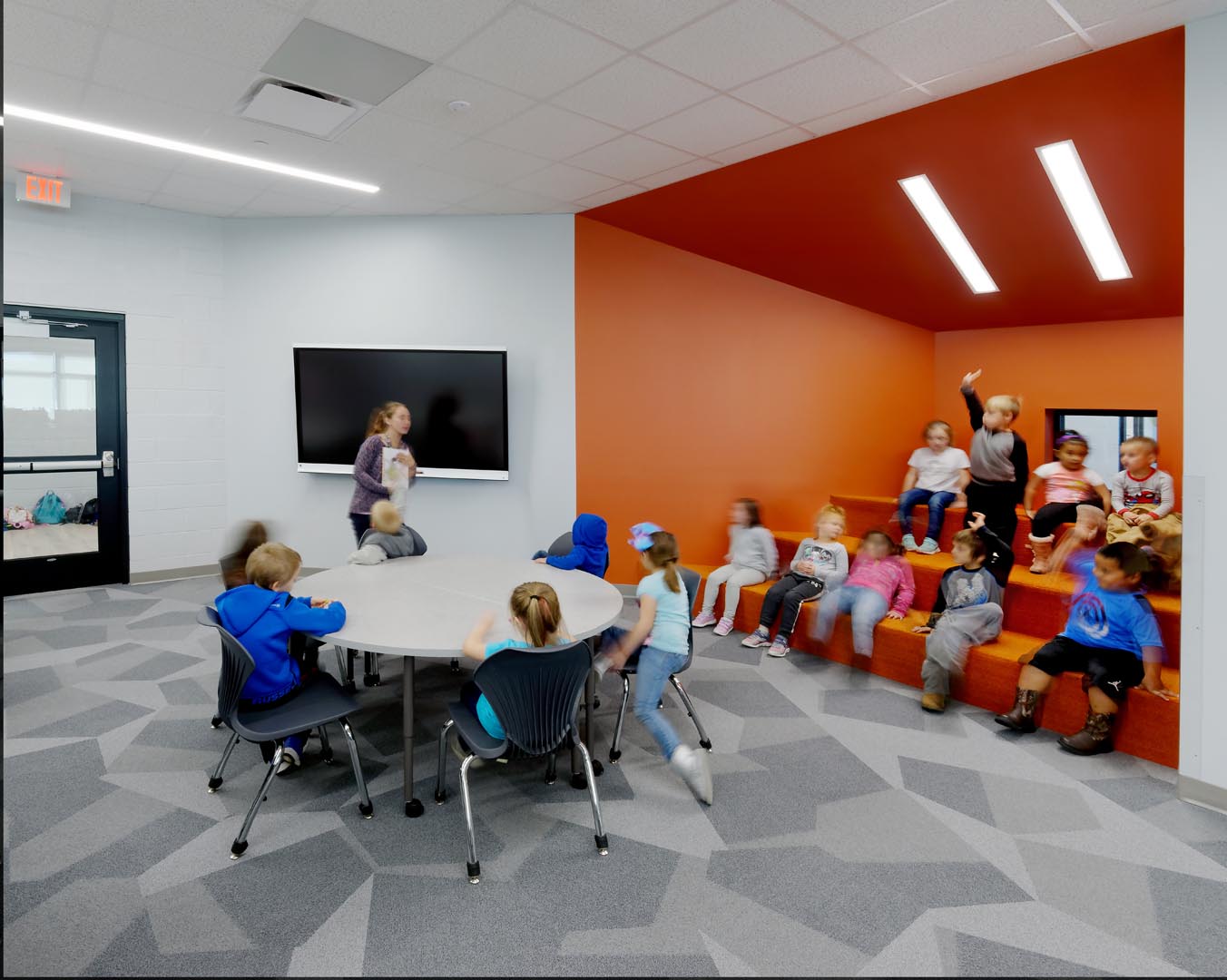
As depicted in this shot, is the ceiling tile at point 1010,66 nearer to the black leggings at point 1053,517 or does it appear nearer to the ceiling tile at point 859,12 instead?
the ceiling tile at point 859,12

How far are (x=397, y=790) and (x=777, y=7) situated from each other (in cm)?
352

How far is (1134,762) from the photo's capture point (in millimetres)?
3398

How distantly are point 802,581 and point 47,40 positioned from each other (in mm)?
4878

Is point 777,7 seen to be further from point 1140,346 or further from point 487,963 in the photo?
point 1140,346

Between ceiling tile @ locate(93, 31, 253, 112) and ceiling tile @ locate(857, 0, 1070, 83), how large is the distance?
10.1 ft

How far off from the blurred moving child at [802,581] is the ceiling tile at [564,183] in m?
2.71

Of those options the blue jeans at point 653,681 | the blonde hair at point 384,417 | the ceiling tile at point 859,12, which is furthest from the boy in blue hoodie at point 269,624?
the ceiling tile at point 859,12

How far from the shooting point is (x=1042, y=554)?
4.71 metres

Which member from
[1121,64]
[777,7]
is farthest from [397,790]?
[1121,64]

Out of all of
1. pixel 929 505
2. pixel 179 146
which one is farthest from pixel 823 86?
pixel 179 146

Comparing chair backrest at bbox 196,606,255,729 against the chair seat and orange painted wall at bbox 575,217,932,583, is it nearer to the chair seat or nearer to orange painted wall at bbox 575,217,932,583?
the chair seat

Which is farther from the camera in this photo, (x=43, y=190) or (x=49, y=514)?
(x=49, y=514)

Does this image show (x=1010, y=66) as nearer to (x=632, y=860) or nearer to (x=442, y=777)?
(x=632, y=860)

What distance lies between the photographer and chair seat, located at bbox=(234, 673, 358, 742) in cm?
273
